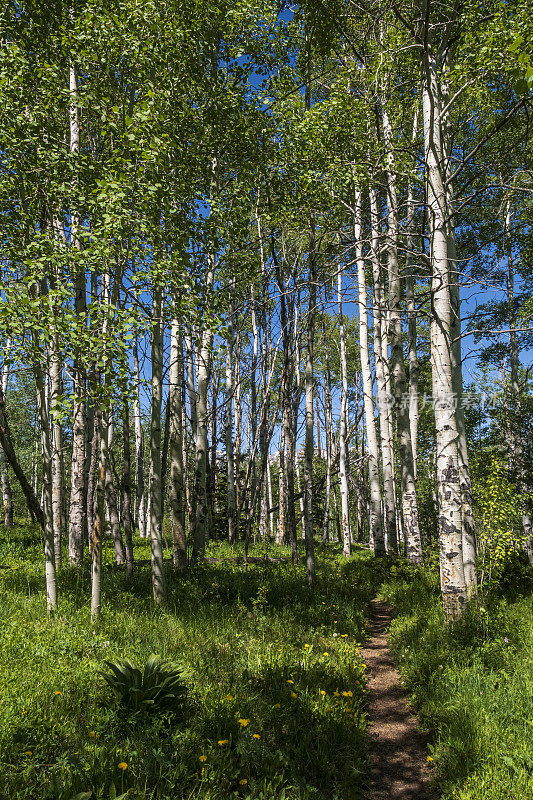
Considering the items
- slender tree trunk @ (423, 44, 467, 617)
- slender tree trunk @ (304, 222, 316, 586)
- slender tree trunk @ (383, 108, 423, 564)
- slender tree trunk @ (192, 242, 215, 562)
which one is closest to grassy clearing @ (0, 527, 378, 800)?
slender tree trunk @ (304, 222, 316, 586)

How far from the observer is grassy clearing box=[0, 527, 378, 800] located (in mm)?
2680

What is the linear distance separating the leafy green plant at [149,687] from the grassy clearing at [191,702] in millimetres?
98

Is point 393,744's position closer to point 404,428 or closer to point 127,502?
point 127,502

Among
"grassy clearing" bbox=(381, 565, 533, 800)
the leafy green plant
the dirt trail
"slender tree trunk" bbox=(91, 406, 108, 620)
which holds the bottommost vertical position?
the dirt trail

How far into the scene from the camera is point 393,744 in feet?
12.2

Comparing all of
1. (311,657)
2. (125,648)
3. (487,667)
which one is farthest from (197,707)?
(487,667)

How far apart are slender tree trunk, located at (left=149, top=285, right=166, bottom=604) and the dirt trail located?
2.97m

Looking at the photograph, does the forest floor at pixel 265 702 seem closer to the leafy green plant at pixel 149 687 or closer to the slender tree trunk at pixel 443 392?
the leafy green plant at pixel 149 687

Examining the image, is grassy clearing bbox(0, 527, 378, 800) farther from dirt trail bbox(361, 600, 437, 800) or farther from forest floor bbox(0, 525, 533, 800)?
dirt trail bbox(361, 600, 437, 800)

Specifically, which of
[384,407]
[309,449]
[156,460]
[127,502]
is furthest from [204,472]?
[384,407]

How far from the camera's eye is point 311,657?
4.69 metres

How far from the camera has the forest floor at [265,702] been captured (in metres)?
2.74

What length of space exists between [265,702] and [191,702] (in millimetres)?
655

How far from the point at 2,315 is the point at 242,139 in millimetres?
5723
